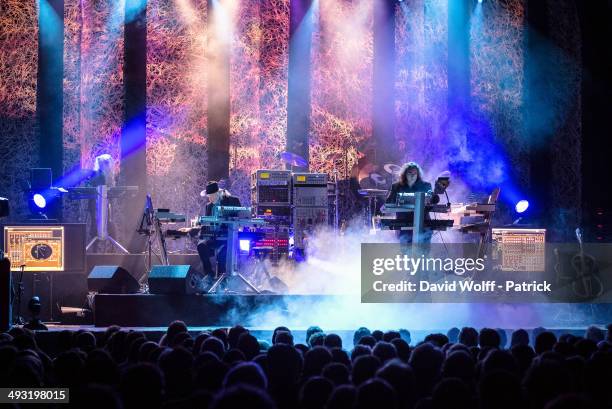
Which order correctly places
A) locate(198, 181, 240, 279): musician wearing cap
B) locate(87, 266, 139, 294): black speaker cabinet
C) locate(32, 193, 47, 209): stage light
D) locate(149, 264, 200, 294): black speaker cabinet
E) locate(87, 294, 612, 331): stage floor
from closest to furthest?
locate(87, 294, 612, 331): stage floor < locate(149, 264, 200, 294): black speaker cabinet < locate(87, 266, 139, 294): black speaker cabinet < locate(198, 181, 240, 279): musician wearing cap < locate(32, 193, 47, 209): stage light

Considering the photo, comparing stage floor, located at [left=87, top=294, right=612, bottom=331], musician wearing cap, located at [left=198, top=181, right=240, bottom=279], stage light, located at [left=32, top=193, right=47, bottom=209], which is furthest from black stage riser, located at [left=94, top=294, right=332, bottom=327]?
stage light, located at [left=32, top=193, right=47, bottom=209]

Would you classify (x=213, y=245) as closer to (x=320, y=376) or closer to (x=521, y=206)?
(x=521, y=206)

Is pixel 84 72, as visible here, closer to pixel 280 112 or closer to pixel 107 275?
pixel 280 112

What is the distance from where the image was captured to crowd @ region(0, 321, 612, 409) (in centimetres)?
288

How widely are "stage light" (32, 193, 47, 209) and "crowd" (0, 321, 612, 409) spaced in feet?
18.0

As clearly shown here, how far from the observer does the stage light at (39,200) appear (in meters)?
9.88

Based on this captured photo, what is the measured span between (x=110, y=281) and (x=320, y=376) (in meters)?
5.33

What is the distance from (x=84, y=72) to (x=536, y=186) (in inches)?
314

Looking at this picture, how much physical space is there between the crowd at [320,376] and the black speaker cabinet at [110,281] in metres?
3.30

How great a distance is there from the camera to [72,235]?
8367 mm

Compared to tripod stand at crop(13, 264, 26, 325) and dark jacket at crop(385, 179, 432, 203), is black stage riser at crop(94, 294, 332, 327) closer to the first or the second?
tripod stand at crop(13, 264, 26, 325)

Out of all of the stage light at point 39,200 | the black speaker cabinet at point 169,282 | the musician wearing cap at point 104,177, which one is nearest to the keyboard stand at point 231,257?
the black speaker cabinet at point 169,282

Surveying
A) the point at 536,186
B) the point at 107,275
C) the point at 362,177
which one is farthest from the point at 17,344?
the point at 536,186

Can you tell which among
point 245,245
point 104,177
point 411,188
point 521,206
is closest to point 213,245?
point 245,245
